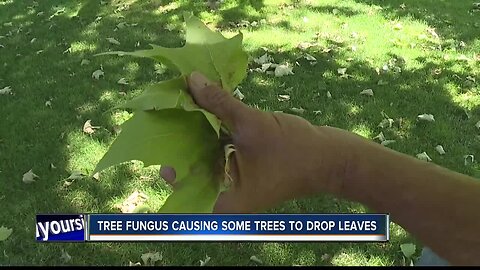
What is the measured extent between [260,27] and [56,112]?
2.06 metres

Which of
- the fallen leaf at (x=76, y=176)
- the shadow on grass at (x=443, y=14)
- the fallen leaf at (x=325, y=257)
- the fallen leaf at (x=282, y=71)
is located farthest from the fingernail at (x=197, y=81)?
the shadow on grass at (x=443, y=14)

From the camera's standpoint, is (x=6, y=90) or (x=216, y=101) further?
(x=6, y=90)

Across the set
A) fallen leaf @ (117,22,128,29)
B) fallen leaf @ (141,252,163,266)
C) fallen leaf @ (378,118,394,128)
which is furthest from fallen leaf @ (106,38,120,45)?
fallen leaf @ (141,252,163,266)

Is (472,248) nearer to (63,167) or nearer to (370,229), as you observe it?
(370,229)

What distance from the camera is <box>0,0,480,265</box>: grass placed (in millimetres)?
2869

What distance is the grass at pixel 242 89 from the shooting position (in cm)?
287

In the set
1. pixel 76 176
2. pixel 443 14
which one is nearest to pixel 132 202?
pixel 76 176

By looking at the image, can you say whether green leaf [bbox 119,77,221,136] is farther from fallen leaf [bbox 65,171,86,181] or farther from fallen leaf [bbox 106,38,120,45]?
fallen leaf [bbox 106,38,120,45]

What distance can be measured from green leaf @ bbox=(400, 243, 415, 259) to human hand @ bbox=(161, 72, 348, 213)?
1.60 metres

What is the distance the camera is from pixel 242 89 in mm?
4211

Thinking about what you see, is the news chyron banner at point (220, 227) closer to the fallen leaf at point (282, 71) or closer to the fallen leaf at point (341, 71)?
the fallen leaf at point (282, 71)

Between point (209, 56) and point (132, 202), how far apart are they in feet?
6.76

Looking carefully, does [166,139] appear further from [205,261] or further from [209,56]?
[205,261]

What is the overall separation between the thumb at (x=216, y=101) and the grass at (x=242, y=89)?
5.44ft
